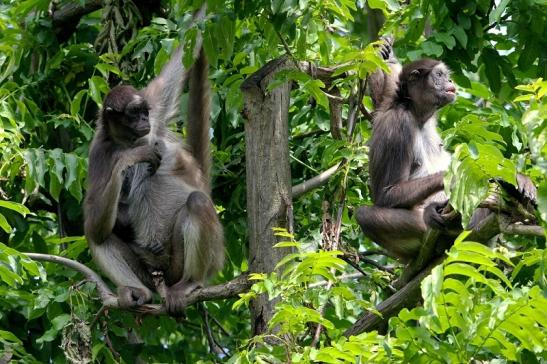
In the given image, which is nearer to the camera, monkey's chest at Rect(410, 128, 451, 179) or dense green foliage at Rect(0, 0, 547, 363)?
dense green foliage at Rect(0, 0, 547, 363)

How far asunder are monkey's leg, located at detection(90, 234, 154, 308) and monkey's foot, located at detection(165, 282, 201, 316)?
31cm

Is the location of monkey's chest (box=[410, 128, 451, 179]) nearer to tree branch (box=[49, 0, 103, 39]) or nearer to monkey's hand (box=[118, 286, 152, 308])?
monkey's hand (box=[118, 286, 152, 308])

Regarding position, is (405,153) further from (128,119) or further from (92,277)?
(92,277)

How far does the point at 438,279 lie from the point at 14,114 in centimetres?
682

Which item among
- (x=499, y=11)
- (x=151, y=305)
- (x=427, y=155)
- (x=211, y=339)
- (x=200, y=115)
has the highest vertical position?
(x=499, y=11)

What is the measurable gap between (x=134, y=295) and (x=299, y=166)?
7.74 feet

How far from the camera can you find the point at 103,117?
1133 cm

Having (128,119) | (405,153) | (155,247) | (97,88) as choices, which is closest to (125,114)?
(128,119)

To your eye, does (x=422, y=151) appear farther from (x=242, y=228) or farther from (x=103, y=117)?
(x=103, y=117)

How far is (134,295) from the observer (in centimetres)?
1058

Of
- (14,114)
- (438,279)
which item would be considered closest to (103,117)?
(14,114)

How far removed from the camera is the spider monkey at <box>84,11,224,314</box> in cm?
1074

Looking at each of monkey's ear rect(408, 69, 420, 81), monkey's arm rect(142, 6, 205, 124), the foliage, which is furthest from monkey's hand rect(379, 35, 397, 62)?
the foliage

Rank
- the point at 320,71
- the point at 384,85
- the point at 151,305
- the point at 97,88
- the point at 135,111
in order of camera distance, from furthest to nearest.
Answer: the point at 97,88 < the point at 135,111 < the point at 384,85 < the point at 151,305 < the point at 320,71
